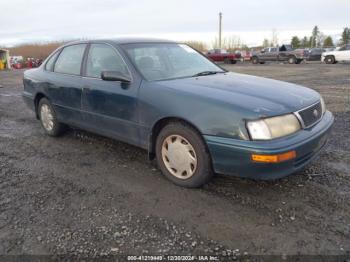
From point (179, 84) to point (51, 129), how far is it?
9.16 ft

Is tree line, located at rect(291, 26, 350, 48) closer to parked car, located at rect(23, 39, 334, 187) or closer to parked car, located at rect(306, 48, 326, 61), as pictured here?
parked car, located at rect(306, 48, 326, 61)

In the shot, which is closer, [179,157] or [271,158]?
[271,158]

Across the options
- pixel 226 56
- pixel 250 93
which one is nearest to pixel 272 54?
pixel 226 56

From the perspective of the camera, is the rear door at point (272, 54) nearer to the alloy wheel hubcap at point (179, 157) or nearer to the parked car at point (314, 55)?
the parked car at point (314, 55)

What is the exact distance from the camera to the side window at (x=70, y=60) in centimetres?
447

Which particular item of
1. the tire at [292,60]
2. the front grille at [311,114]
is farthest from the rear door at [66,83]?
the tire at [292,60]

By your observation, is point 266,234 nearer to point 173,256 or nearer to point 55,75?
point 173,256

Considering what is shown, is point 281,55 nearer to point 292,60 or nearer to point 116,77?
point 292,60

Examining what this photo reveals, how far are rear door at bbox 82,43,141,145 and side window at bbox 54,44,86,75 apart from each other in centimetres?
20

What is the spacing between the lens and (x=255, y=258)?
231 cm

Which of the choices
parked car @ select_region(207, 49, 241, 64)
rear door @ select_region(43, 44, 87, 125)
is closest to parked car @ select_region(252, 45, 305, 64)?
parked car @ select_region(207, 49, 241, 64)

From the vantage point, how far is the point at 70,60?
15.3 ft

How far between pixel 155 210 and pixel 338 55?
2586 cm

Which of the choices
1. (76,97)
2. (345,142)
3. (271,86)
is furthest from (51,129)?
(345,142)
